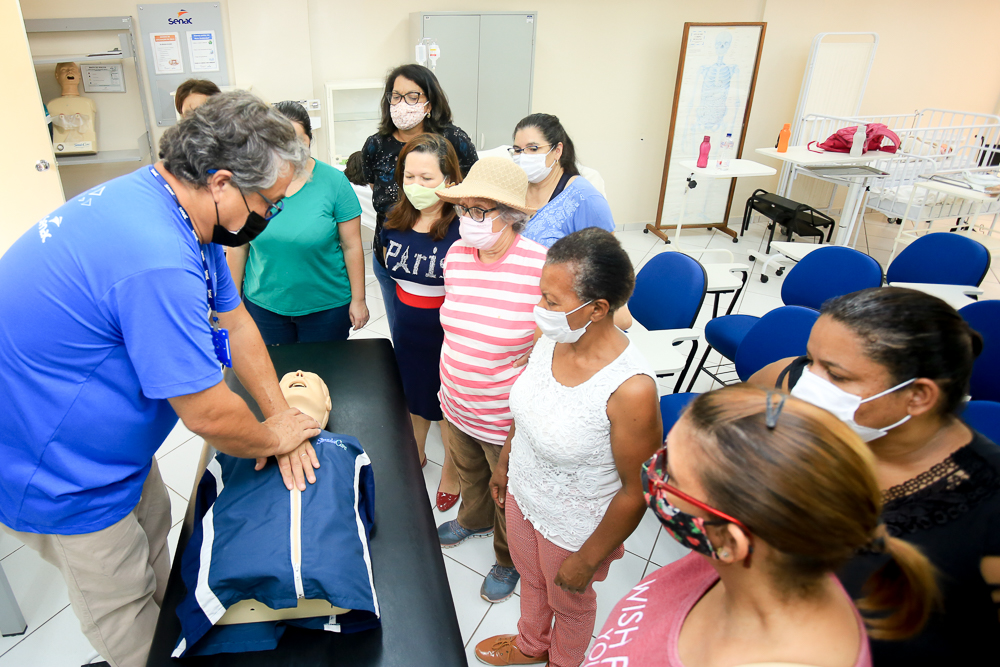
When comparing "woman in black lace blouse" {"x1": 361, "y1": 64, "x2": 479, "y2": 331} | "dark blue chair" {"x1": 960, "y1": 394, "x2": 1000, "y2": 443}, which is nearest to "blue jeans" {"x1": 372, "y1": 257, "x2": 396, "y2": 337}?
"woman in black lace blouse" {"x1": 361, "y1": 64, "x2": 479, "y2": 331}

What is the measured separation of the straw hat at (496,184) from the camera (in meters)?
1.72

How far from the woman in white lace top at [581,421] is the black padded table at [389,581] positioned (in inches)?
12.7

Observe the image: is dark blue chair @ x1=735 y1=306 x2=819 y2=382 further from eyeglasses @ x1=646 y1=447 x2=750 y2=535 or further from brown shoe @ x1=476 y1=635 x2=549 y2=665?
eyeglasses @ x1=646 y1=447 x2=750 y2=535

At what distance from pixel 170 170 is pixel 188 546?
0.75 meters

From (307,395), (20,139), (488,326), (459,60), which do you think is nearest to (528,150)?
(488,326)

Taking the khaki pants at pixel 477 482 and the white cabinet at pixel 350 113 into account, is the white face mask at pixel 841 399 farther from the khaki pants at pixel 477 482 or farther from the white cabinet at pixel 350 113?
the white cabinet at pixel 350 113

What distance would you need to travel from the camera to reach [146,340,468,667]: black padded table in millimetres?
1031

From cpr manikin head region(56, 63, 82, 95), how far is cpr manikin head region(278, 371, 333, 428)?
3.91 m

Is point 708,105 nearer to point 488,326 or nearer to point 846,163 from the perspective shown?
point 846,163

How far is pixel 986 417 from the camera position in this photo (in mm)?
1691

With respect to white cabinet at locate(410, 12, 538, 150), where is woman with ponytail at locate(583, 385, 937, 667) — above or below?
below

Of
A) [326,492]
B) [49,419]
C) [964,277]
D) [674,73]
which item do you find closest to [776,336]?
[964,277]

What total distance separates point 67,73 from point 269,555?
14.9 feet

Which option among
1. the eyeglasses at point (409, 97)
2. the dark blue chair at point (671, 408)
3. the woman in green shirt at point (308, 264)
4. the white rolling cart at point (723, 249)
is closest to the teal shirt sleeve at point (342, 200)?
the woman in green shirt at point (308, 264)
